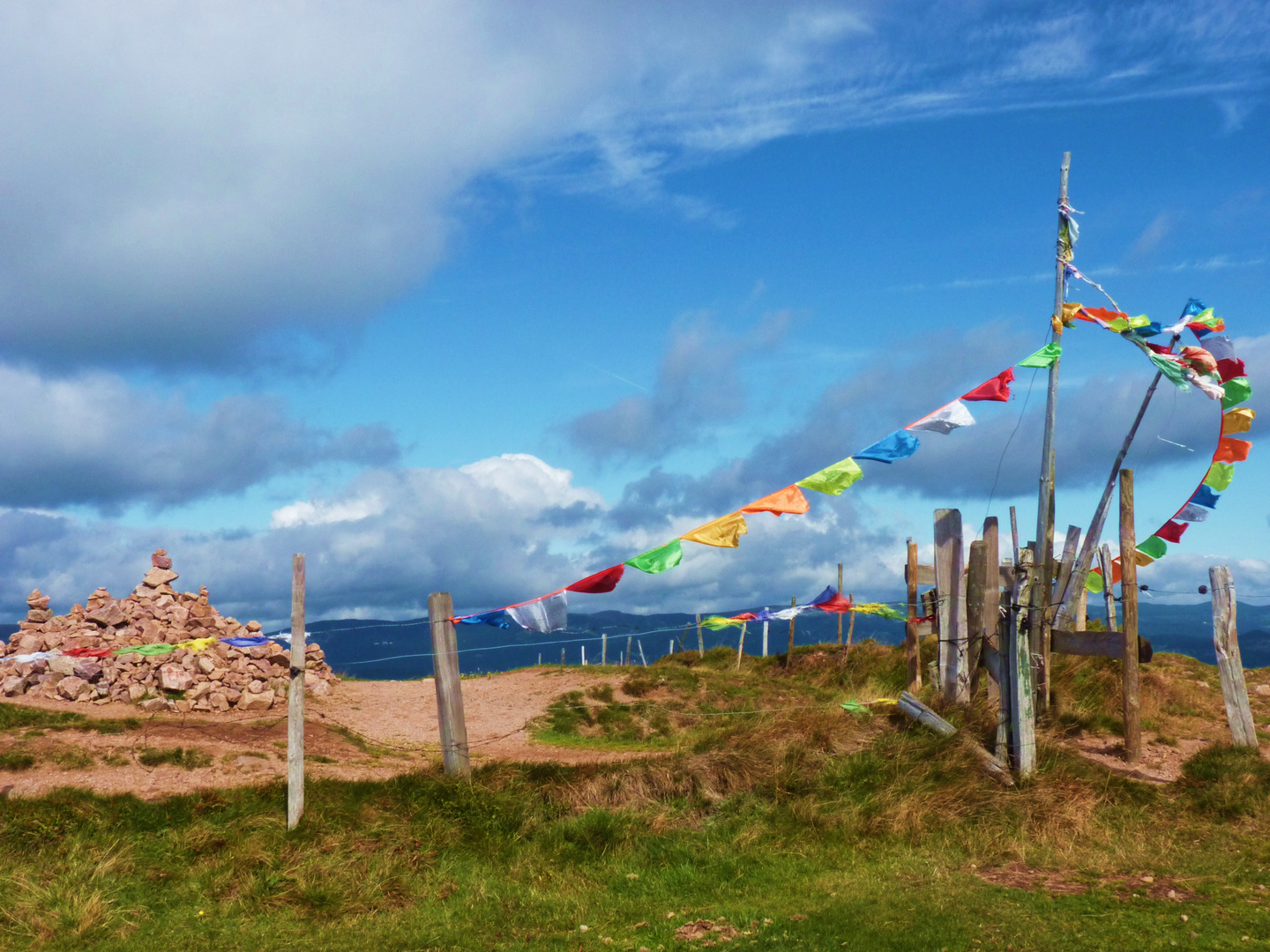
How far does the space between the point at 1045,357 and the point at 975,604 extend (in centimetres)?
350

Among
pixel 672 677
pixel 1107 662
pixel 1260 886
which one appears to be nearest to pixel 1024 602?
pixel 1260 886

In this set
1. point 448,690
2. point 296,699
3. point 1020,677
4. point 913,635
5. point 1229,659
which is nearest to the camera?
point 296,699

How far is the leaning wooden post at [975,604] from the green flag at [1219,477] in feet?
18.8

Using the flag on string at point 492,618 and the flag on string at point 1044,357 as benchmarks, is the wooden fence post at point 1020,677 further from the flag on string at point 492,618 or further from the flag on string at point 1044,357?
the flag on string at point 492,618

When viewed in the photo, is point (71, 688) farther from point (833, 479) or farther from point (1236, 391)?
point (1236, 391)

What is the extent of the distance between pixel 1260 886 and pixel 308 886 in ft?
27.7

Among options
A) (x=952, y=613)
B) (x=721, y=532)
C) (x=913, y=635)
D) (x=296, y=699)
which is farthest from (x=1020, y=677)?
(x=296, y=699)

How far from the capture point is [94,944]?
25.3 ft

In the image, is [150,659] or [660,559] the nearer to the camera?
[660,559]

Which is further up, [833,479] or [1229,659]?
[833,479]

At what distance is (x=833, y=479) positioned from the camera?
11.6m

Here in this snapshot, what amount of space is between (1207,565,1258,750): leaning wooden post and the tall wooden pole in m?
2.36

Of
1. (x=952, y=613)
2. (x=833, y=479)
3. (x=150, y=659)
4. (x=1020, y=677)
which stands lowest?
(x=150, y=659)

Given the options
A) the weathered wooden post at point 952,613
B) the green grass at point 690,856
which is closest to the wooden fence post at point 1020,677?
the green grass at point 690,856
